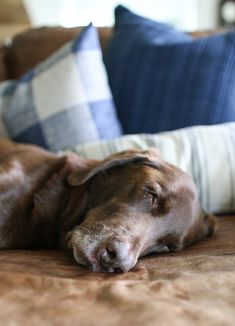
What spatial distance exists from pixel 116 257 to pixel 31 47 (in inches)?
72.0

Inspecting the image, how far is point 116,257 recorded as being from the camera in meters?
1.21

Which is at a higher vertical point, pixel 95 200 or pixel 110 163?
pixel 110 163

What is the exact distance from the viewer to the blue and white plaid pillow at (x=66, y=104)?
7.04 feet

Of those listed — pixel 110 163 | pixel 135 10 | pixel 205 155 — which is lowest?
pixel 205 155

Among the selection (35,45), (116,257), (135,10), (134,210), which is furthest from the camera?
(135,10)

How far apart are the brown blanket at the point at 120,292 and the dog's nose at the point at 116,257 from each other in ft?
0.09

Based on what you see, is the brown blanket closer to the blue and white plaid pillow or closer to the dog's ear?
the dog's ear

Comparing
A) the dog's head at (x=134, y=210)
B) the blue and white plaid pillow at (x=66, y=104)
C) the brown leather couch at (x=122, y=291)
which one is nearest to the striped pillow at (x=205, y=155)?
the dog's head at (x=134, y=210)

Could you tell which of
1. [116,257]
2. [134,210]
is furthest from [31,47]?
[116,257]

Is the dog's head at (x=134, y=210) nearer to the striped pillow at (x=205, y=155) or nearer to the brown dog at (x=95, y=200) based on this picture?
the brown dog at (x=95, y=200)

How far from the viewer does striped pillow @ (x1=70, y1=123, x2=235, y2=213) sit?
1.80 meters

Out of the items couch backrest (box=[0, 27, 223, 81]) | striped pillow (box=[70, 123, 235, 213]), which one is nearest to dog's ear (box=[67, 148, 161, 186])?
striped pillow (box=[70, 123, 235, 213])

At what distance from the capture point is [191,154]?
1.83 meters

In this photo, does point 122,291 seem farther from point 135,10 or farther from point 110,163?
point 135,10
